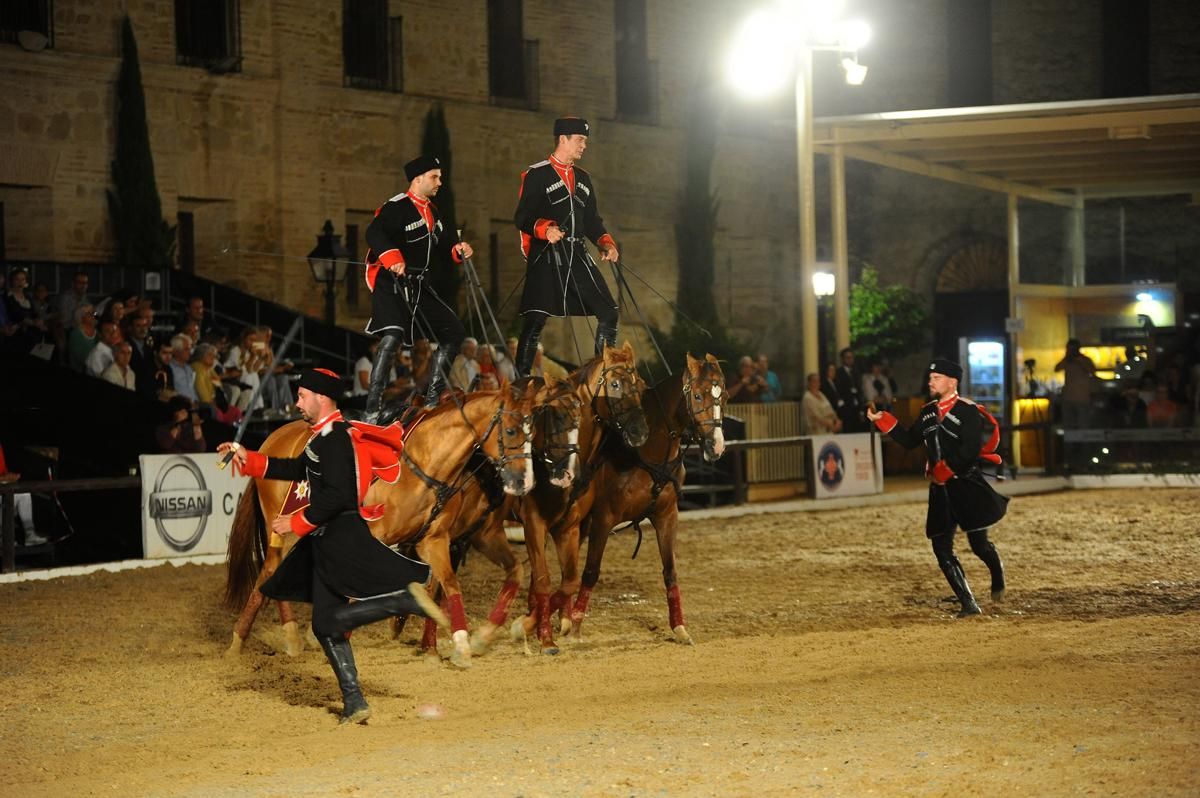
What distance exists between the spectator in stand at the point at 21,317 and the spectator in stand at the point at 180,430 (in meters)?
2.34

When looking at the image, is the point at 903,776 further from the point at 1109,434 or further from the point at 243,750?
the point at 1109,434

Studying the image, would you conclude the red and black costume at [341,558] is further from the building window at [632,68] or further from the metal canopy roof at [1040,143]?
the building window at [632,68]

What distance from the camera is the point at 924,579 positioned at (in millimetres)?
15328

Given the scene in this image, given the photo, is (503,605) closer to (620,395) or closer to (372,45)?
(620,395)

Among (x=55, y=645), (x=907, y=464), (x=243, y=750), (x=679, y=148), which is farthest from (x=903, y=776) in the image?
(x=679, y=148)

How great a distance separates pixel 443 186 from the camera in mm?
29219

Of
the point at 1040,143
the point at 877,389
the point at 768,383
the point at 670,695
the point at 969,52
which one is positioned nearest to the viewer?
the point at 670,695

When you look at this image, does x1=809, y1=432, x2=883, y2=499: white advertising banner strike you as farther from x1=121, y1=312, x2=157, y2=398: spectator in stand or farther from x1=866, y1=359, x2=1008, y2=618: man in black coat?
x1=121, y1=312, x2=157, y2=398: spectator in stand

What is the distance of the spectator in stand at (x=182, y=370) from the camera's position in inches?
705

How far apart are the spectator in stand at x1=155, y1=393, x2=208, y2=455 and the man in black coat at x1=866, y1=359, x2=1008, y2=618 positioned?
7.74m

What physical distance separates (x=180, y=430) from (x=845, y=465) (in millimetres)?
10679

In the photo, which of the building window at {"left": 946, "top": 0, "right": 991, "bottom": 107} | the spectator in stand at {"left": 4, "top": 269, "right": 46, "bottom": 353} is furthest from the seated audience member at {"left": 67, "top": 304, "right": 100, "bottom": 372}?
the building window at {"left": 946, "top": 0, "right": 991, "bottom": 107}

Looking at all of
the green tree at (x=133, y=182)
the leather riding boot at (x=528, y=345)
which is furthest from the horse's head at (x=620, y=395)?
the green tree at (x=133, y=182)

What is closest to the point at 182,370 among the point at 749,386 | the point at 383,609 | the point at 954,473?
the point at 954,473
